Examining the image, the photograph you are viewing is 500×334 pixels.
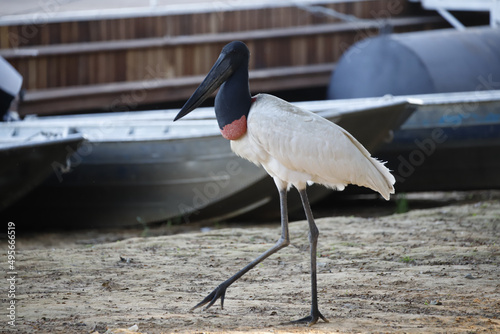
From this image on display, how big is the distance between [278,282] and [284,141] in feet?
4.12

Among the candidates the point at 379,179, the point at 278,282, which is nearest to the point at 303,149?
the point at 379,179

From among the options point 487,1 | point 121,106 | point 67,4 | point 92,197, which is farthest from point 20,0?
point 487,1

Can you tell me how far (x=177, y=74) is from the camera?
11.5 m

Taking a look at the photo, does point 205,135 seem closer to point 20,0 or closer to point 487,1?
point 487,1

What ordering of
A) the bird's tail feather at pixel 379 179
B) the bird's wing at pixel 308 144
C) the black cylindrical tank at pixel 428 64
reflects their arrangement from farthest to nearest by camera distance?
1. the black cylindrical tank at pixel 428 64
2. the bird's tail feather at pixel 379 179
3. the bird's wing at pixel 308 144

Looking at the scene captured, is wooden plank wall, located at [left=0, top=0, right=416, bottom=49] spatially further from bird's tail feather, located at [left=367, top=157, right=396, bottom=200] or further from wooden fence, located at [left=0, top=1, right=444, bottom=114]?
bird's tail feather, located at [left=367, top=157, right=396, bottom=200]

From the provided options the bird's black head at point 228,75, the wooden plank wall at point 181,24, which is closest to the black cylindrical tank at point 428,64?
the wooden plank wall at point 181,24

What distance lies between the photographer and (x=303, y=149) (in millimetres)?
3961

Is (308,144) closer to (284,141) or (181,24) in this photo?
(284,141)

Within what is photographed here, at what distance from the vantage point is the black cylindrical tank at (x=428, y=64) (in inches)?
372

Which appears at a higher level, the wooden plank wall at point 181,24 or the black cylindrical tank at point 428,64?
the wooden plank wall at point 181,24

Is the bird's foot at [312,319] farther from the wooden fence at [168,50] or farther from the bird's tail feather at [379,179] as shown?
the wooden fence at [168,50]

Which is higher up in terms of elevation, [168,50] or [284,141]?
[284,141]

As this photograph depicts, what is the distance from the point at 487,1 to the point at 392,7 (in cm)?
188
